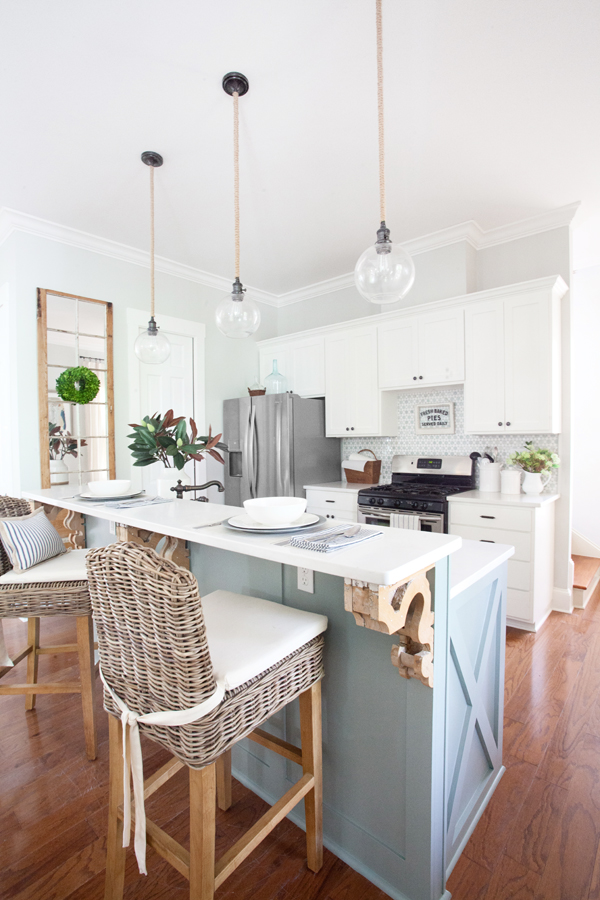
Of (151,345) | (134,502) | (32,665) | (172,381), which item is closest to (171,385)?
(172,381)

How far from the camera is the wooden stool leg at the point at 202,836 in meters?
1.03

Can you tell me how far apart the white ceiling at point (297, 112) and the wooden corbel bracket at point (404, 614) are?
2085 mm

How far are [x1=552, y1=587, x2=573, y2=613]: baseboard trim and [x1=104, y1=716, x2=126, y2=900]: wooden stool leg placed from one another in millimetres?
3227

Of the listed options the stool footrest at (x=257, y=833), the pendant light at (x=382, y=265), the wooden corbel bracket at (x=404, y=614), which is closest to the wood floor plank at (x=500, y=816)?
the stool footrest at (x=257, y=833)

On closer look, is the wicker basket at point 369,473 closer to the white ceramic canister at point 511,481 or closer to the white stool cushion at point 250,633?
the white ceramic canister at point 511,481

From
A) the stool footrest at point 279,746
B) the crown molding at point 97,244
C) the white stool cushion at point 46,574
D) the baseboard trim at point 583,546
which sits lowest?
the baseboard trim at point 583,546

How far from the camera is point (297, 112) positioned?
2293 millimetres

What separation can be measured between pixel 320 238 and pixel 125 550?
335cm

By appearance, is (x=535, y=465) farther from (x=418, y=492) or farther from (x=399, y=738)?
(x=399, y=738)

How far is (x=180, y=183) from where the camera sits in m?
2.90

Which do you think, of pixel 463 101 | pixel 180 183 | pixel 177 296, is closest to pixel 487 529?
pixel 463 101

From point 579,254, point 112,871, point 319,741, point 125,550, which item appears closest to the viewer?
point 125,550

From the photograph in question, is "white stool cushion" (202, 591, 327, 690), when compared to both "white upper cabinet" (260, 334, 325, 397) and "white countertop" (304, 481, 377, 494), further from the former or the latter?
"white upper cabinet" (260, 334, 325, 397)

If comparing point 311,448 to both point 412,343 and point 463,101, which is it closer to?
point 412,343
